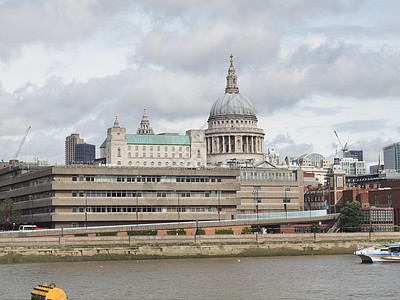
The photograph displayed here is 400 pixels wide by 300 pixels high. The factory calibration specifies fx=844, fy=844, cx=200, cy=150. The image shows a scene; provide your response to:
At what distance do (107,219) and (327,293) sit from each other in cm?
9313

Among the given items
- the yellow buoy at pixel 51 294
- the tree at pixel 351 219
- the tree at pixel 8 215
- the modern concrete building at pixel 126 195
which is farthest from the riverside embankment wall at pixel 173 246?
the yellow buoy at pixel 51 294

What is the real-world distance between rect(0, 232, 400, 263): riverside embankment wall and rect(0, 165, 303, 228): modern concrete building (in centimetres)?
3652

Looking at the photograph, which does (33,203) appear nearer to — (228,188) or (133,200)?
(133,200)

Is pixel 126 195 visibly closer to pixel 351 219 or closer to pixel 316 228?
pixel 316 228

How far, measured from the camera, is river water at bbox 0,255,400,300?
3172 inches

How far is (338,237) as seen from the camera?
14250cm

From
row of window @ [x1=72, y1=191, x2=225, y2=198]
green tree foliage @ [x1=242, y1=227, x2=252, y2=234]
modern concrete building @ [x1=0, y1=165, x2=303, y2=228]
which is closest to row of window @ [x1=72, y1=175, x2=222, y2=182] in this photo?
modern concrete building @ [x1=0, y1=165, x2=303, y2=228]

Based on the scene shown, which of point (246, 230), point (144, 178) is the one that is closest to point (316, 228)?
point (246, 230)

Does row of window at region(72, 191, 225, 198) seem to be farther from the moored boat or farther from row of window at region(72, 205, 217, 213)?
the moored boat

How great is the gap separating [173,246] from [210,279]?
119 ft

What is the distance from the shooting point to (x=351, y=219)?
176m

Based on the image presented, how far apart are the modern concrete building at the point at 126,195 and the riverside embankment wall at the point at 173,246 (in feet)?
120

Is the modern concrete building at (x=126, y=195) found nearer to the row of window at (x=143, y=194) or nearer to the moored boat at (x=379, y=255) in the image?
the row of window at (x=143, y=194)

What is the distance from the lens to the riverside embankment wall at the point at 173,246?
122062 millimetres
